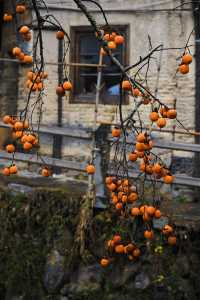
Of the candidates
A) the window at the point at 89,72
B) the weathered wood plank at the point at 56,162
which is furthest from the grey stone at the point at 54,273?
the window at the point at 89,72

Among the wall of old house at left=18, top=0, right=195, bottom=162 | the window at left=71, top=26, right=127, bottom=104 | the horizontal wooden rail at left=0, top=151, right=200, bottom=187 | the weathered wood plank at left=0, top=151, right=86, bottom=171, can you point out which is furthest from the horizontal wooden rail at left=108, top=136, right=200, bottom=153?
the window at left=71, top=26, right=127, bottom=104

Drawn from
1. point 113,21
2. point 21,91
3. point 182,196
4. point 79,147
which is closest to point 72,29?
point 113,21

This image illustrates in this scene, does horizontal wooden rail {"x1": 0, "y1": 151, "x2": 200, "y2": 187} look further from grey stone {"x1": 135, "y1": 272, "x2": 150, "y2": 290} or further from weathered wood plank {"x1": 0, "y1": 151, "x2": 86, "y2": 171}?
grey stone {"x1": 135, "y1": 272, "x2": 150, "y2": 290}

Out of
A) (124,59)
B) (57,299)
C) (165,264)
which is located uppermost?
(124,59)

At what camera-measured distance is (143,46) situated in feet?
24.6

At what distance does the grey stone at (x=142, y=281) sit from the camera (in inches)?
190

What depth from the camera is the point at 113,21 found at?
7641mm

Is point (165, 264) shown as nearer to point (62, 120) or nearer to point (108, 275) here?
point (108, 275)

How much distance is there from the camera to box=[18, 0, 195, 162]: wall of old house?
7.26 meters

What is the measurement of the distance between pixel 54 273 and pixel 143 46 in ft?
13.5

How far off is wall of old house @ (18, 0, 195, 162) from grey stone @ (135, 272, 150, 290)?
3046 mm

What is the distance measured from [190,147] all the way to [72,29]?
12.2ft

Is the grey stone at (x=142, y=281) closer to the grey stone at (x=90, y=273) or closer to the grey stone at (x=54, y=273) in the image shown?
the grey stone at (x=90, y=273)

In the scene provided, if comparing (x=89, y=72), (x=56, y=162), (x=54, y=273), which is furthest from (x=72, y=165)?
(x=89, y=72)
